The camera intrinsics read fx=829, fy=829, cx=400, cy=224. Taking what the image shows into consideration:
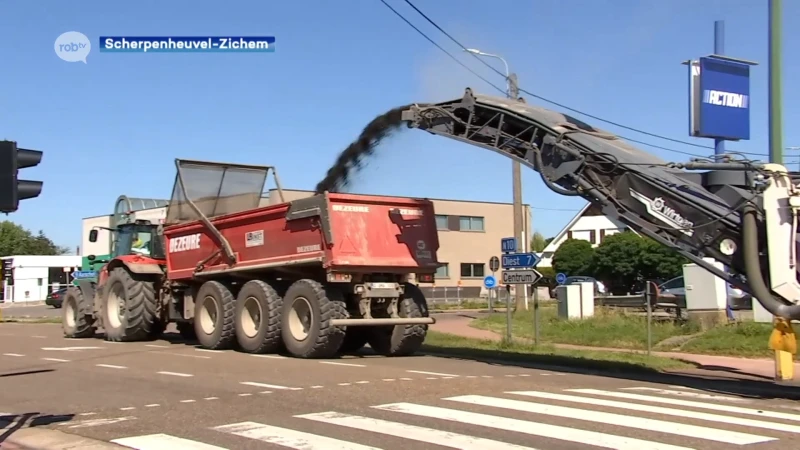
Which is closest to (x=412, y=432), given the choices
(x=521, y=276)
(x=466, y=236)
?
(x=521, y=276)

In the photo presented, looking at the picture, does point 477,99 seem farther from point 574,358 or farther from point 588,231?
point 588,231

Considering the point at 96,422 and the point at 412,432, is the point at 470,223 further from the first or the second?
the point at 412,432

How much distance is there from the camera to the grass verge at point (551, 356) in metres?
14.8

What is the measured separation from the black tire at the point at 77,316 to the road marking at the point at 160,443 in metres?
14.3

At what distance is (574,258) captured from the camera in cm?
6256

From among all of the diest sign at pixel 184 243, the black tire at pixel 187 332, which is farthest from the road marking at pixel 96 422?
the black tire at pixel 187 332

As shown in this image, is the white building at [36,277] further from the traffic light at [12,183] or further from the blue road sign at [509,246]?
the traffic light at [12,183]

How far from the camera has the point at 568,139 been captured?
40.6 feet

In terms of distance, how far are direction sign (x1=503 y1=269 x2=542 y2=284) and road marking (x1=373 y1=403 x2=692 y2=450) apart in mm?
8253

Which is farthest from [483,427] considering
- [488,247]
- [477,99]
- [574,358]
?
[488,247]

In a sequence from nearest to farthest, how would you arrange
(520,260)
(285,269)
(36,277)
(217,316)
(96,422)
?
(96,422) < (285,269) < (217,316) < (520,260) < (36,277)

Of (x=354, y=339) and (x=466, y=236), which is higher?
(x=466, y=236)

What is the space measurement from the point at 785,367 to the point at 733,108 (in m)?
6.92

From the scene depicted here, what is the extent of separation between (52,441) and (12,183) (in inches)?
91.5
